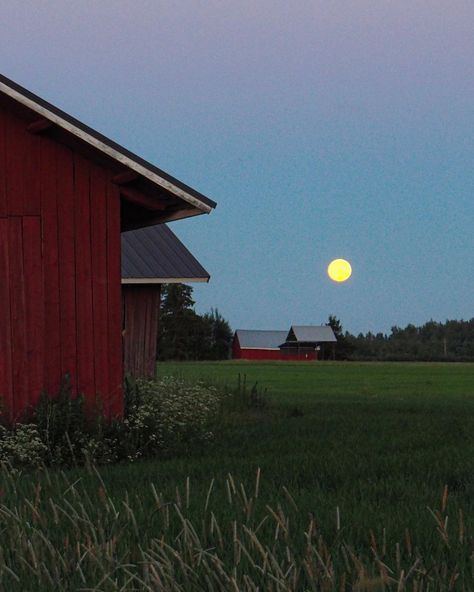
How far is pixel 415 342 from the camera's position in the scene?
13500 centimetres

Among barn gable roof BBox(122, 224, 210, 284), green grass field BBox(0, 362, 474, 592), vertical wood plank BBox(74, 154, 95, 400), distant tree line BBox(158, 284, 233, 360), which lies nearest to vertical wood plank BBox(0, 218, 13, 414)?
vertical wood plank BBox(74, 154, 95, 400)

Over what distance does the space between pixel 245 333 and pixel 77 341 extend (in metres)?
99.4

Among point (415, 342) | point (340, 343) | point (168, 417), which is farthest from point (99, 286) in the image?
point (415, 342)

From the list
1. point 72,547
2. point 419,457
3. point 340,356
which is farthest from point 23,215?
point 340,356

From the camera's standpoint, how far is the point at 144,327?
75.6 ft

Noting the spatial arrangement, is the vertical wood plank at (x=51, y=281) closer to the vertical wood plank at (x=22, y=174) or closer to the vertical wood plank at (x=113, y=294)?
the vertical wood plank at (x=22, y=174)

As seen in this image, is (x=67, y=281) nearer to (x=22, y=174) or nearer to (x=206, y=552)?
(x=22, y=174)

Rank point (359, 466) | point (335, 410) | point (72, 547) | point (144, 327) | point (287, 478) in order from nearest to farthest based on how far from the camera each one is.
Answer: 1. point (72, 547)
2. point (287, 478)
3. point (359, 466)
4. point (335, 410)
5. point (144, 327)

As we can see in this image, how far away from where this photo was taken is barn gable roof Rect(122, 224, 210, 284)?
868 inches

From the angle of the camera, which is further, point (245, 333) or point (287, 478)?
point (245, 333)

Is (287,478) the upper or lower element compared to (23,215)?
lower

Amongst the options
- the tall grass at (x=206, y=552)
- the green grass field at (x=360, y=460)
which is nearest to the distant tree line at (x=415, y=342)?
the green grass field at (x=360, y=460)

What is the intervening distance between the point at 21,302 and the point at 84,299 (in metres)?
0.84

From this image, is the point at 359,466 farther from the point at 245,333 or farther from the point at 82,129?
the point at 245,333
